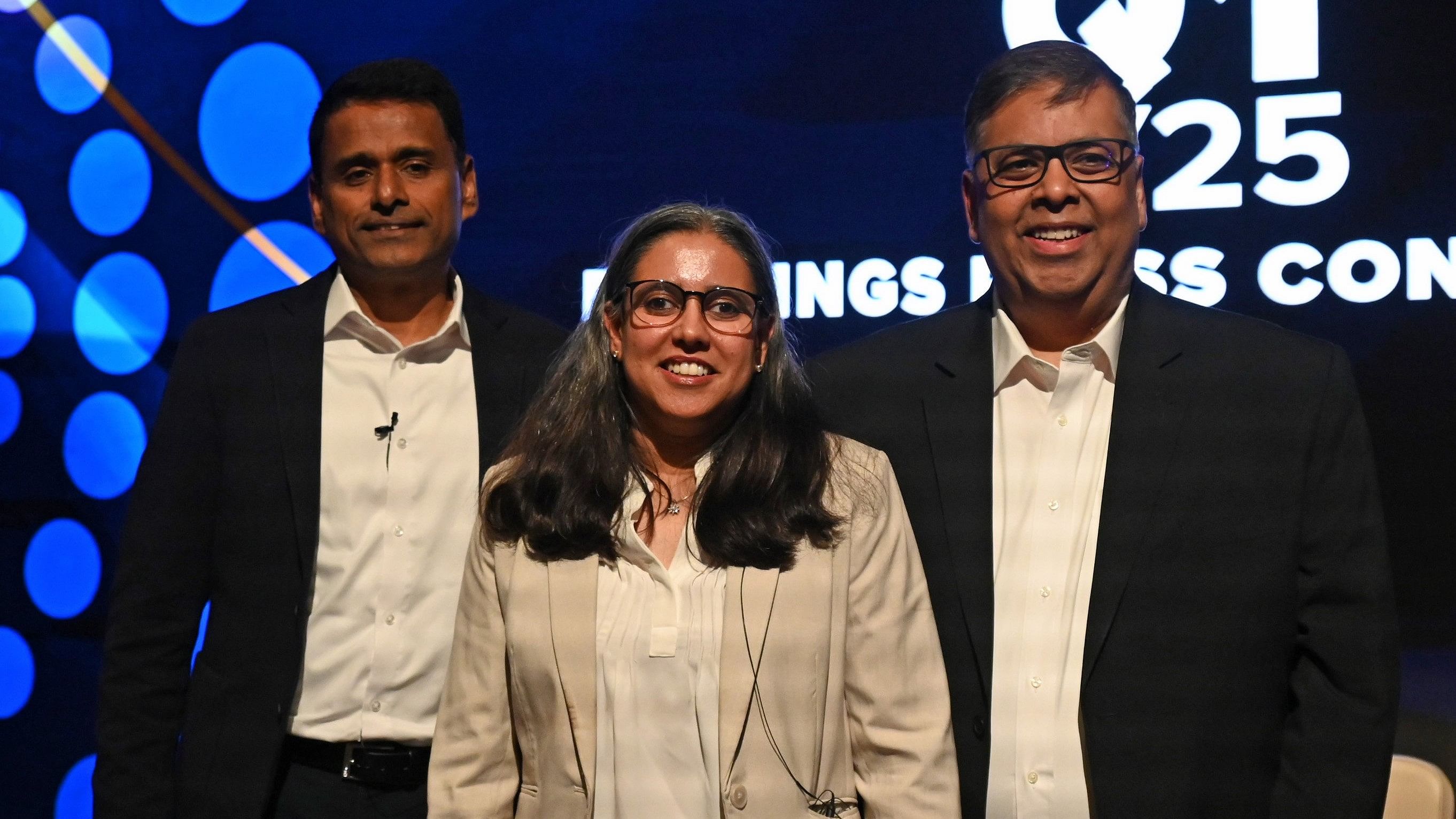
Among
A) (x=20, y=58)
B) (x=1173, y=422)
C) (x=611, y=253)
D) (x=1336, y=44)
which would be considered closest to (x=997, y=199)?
(x=1173, y=422)

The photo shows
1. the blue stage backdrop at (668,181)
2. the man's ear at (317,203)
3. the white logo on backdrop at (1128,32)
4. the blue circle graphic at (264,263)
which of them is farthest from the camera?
the blue circle graphic at (264,263)

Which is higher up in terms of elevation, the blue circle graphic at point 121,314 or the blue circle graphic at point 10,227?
the blue circle graphic at point 10,227

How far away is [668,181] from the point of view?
3414 mm

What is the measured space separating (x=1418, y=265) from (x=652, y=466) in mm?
1855

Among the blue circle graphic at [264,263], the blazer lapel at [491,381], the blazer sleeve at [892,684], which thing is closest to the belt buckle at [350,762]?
the blazer lapel at [491,381]

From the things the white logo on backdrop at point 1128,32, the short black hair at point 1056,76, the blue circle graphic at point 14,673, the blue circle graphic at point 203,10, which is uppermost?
the blue circle graphic at point 203,10

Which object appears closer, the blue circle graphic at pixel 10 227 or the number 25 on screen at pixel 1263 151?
the number 25 on screen at pixel 1263 151

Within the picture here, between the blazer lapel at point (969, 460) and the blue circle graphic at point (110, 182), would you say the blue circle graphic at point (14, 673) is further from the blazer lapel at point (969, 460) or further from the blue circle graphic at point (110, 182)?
the blazer lapel at point (969, 460)

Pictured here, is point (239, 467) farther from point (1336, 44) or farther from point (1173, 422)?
point (1336, 44)

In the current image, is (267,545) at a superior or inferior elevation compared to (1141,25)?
inferior

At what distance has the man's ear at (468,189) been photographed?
2.59 meters

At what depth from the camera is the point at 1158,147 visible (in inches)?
120

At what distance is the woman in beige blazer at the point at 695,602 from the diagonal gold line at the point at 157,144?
6.32ft

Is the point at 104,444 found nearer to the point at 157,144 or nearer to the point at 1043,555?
the point at 157,144
